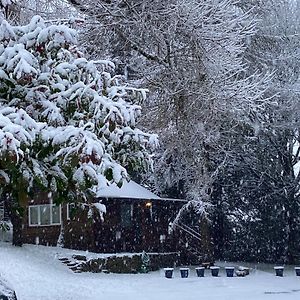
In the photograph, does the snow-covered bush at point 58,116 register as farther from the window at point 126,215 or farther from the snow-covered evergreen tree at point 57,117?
the window at point 126,215

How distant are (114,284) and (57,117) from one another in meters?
12.1

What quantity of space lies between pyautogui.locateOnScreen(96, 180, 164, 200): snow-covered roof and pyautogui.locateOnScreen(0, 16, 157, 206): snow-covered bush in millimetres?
15504

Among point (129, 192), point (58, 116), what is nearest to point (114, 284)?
point (129, 192)

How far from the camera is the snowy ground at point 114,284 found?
1398 centimetres

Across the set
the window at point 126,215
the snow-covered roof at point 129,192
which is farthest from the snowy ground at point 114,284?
the window at point 126,215

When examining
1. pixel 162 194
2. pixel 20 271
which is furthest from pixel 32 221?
pixel 20 271

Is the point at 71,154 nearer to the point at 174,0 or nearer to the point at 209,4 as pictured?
the point at 174,0

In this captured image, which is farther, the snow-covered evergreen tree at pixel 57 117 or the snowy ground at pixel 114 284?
the snowy ground at pixel 114 284

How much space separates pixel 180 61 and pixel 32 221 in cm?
1487

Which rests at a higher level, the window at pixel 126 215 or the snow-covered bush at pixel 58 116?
the snow-covered bush at pixel 58 116

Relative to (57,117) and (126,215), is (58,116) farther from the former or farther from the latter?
(126,215)

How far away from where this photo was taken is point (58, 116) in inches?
224

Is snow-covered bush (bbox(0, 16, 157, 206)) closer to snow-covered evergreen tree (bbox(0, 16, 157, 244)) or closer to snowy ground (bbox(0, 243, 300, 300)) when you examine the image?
snow-covered evergreen tree (bbox(0, 16, 157, 244))

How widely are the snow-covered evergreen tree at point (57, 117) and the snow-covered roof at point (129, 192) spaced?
15482 millimetres
